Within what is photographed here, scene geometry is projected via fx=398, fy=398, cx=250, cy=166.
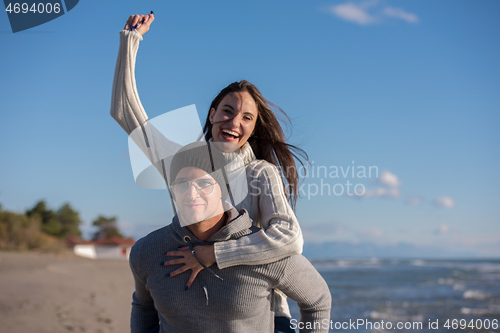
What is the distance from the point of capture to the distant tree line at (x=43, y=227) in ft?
94.2

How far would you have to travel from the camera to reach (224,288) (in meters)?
1.82

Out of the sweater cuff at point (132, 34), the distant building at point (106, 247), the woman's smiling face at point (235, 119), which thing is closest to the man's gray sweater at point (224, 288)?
the woman's smiling face at point (235, 119)

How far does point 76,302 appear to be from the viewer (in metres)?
10.6

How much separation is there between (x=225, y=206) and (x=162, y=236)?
338 millimetres

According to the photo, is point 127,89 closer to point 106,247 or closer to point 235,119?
point 235,119

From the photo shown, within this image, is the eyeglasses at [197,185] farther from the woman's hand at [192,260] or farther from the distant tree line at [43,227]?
the distant tree line at [43,227]

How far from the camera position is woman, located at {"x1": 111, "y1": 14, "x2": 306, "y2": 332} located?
1.83 metres

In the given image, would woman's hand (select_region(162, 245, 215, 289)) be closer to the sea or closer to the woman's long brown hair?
the woman's long brown hair

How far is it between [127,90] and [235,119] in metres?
0.67

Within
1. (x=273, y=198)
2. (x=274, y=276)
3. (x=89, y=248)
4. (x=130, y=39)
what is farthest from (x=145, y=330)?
(x=89, y=248)

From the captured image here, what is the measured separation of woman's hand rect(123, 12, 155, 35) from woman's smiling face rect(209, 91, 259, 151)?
2.25ft

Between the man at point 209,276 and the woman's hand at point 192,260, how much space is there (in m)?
0.03

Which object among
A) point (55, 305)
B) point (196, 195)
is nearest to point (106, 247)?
point (55, 305)

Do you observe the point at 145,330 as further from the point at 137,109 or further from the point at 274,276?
the point at 137,109
